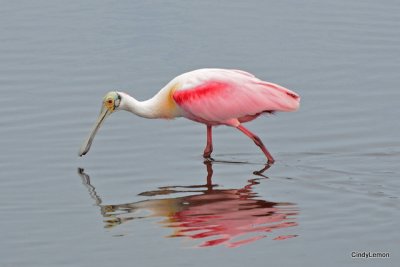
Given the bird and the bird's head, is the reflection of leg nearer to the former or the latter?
the bird

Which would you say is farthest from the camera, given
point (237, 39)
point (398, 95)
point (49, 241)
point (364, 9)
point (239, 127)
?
point (364, 9)

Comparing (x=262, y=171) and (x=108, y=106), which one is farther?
(x=108, y=106)

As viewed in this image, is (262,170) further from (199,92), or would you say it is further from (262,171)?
(199,92)

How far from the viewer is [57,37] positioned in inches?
778

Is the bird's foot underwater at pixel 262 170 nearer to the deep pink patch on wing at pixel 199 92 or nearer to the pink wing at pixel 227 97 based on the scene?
the pink wing at pixel 227 97

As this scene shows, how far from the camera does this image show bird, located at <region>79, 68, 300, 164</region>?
1395 centimetres

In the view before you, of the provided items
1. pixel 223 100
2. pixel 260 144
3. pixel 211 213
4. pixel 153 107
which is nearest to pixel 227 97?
pixel 223 100

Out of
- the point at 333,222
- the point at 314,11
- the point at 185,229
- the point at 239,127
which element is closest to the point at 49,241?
the point at 185,229

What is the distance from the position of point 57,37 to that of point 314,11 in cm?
408

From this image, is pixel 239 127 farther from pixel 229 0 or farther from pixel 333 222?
pixel 229 0

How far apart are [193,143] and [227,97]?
903 mm

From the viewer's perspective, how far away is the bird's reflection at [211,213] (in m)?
11.3

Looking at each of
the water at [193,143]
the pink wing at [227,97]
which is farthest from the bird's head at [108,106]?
the pink wing at [227,97]

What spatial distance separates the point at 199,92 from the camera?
14039 millimetres
